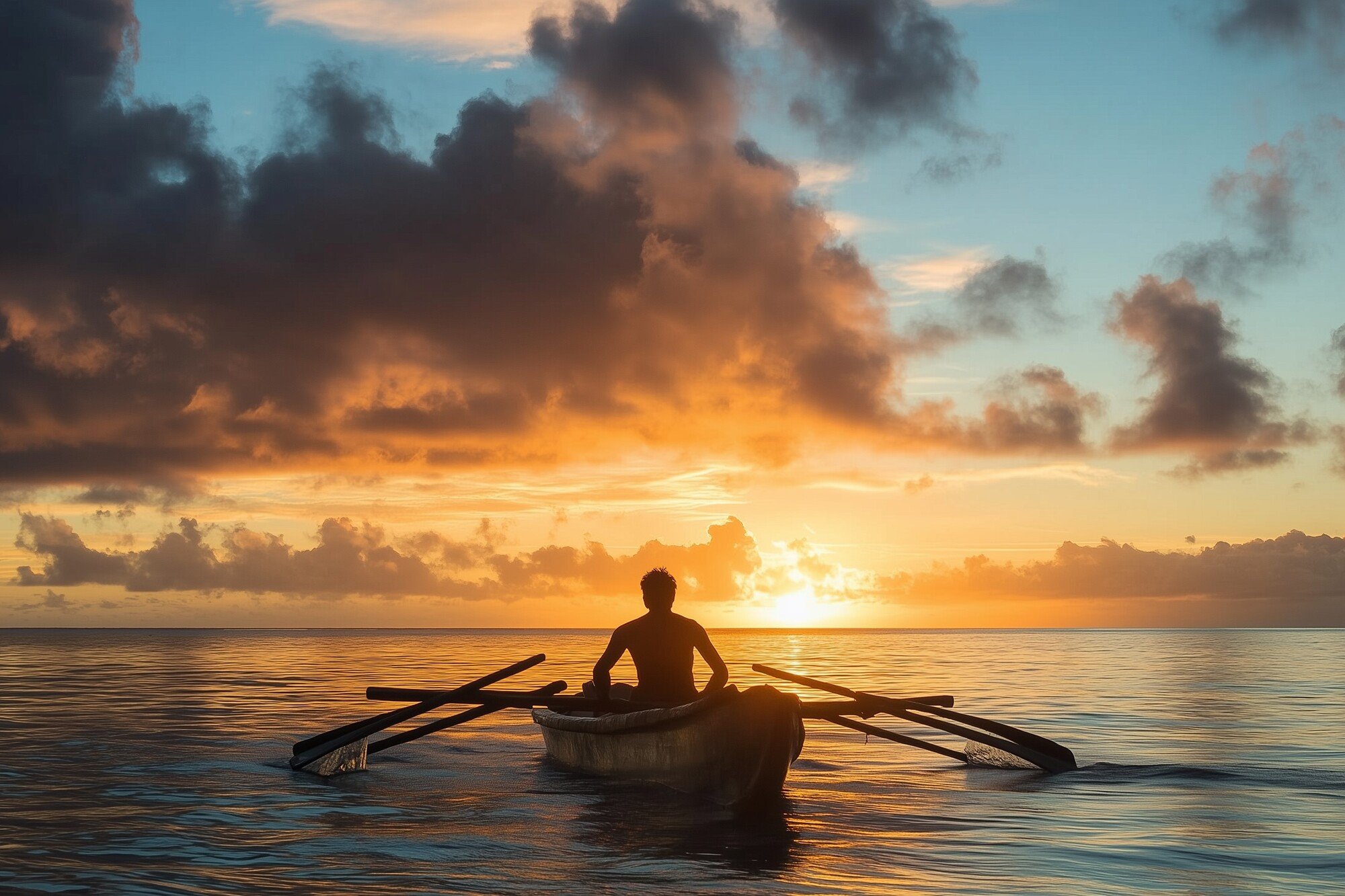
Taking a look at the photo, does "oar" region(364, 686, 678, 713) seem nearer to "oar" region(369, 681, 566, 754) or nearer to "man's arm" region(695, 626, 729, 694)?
"oar" region(369, 681, 566, 754)

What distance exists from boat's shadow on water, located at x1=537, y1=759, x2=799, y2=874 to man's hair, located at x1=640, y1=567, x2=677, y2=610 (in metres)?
2.37

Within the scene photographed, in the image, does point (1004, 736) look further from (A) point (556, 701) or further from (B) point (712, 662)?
(A) point (556, 701)

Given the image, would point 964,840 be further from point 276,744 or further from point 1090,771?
point 276,744

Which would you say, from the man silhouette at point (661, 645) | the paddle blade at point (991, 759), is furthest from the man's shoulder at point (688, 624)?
the paddle blade at point (991, 759)

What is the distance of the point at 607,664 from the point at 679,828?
3.59 meters

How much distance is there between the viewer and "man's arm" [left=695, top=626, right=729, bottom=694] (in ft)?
44.6

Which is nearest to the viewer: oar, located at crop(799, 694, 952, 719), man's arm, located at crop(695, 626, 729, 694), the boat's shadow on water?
the boat's shadow on water

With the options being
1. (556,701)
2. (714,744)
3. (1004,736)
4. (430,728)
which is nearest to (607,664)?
(556,701)

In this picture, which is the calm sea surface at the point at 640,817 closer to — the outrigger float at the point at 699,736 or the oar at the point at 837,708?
the outrigger float at the point at 699,736

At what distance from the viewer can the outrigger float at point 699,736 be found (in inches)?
480

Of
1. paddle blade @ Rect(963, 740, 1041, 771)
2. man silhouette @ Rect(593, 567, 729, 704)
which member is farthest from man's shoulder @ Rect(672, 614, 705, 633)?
paddle blade @ Rect(963, 740, 1041, 771)

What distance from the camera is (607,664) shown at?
15.0 m

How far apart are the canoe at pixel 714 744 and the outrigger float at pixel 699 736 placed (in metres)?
0.01

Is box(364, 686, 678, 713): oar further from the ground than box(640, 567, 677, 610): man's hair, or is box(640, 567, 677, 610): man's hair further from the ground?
box(640, 567, 677, 610): man's hair
